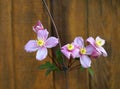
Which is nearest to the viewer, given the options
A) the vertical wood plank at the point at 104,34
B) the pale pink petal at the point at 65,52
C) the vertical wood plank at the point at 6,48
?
the pale pink petal at the point at 65,52

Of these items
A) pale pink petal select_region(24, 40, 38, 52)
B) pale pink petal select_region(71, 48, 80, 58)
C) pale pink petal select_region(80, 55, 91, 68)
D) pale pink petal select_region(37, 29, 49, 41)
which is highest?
pale pink petal select_region(37, 29, 49, 41)

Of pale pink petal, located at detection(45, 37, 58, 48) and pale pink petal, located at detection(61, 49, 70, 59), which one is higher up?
pale pink petal, located at detection(45, 37, 58, 48)

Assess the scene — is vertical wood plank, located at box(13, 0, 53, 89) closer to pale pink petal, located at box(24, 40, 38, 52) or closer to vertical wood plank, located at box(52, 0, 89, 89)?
vertical wood plank, located at box(52, 0, 89, 89)

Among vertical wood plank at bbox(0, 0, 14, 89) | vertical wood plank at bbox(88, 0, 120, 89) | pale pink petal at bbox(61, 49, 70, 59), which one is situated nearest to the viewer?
pale pink petal at bbox(61, 49, 70, 59)

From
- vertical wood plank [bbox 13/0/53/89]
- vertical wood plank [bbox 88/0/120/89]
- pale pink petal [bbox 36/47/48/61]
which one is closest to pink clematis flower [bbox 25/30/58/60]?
pale pink petal [bbox 36/47/48/61]

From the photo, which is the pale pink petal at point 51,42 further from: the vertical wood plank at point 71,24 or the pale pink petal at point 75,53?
the vertical wood plank at point 71,24

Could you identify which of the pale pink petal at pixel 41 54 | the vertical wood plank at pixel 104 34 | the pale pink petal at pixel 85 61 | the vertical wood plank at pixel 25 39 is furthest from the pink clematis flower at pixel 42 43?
the vertical wood plank at pixel 104 34

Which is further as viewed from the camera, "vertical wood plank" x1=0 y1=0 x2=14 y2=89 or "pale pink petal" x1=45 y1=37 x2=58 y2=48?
"vertical wood plank" x1=0 y1=0 x2=14 y2=89

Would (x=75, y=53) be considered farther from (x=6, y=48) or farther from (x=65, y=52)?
(x=6, y=48)

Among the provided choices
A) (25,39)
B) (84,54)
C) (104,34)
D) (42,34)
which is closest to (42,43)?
(42,34)
